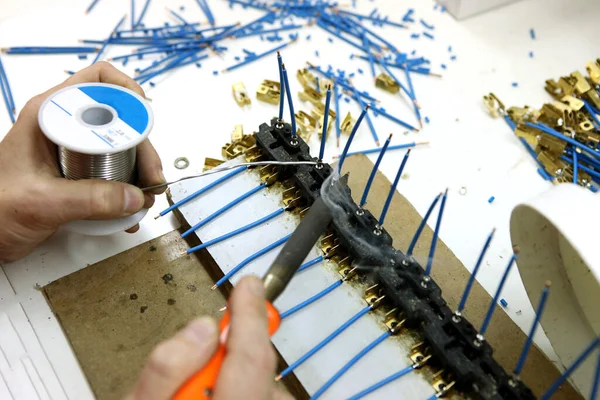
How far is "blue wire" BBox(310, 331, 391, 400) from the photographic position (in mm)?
996

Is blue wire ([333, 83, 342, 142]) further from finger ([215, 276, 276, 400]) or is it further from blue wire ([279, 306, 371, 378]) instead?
finger ([215, 276, 276, 400])

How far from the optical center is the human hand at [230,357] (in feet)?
2.42

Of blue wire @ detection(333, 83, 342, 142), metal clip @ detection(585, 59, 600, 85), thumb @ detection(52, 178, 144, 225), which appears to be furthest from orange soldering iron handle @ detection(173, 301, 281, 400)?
metal clip @ detection(585, 59, 600, 85)

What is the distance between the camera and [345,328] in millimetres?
1072

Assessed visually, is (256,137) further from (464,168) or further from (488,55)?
(488,55)

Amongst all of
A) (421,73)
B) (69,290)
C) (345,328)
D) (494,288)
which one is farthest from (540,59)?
(69,290)

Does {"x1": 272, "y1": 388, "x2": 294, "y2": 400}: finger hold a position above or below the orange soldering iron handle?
below

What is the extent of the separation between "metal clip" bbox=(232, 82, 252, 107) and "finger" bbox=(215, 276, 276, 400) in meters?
0.92

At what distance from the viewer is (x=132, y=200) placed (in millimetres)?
1067

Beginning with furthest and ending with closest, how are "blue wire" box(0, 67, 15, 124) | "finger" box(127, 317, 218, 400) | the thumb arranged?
"blue wire" box(0, 67, 15, 124), the thumb, "finger" box(127, 317, 218, 400)

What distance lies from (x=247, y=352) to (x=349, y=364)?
1.07ft

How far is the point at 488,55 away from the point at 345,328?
4.12 feet

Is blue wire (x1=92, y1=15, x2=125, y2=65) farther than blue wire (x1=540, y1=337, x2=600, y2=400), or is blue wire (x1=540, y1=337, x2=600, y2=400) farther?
blue wire (x1=92, y1=15, x2=125, y2=65)

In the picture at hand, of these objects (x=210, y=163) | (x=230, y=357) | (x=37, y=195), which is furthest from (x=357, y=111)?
(x=230, y=357)
